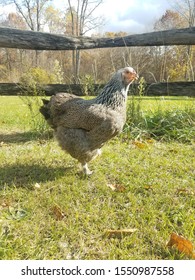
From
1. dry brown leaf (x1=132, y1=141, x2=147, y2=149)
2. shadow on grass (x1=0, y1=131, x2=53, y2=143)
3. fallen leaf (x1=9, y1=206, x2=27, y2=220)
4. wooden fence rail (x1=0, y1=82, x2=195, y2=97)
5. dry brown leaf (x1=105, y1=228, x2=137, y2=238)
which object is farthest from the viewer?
wooden fence rail (x1=0, y1=82, x2=195, y2=97)

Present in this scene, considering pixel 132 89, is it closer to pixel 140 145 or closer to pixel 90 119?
pixel 140 145

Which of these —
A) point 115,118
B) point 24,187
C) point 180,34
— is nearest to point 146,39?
point 180,34

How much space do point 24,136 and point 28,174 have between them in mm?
1644

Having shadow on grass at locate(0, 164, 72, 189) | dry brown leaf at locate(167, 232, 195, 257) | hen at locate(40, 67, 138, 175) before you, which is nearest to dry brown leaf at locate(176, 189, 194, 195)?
dry brown leaf at locate(167, 232, 195, 257)

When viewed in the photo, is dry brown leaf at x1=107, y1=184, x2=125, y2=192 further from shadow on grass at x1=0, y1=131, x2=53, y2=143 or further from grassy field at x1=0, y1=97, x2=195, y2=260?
shadow on grass at x1=0, y1=131, x2=53, y2=143

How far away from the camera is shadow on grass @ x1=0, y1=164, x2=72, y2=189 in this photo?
2.47 meters

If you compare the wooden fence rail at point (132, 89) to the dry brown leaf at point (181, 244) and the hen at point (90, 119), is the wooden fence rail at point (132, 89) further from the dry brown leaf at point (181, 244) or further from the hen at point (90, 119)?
the dry brown leaf at point (181, 244)

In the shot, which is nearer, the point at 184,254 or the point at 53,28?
the point at 184,254

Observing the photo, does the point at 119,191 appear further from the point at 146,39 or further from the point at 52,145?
the point at 146,39

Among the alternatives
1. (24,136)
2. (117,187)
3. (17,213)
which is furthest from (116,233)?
(24,136)

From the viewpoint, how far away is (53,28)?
2344 cm

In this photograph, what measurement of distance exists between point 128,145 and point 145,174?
101cm

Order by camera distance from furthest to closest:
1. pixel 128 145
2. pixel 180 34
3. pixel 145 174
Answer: pixel 180 34
pixel 128 145
pixel 145 174
